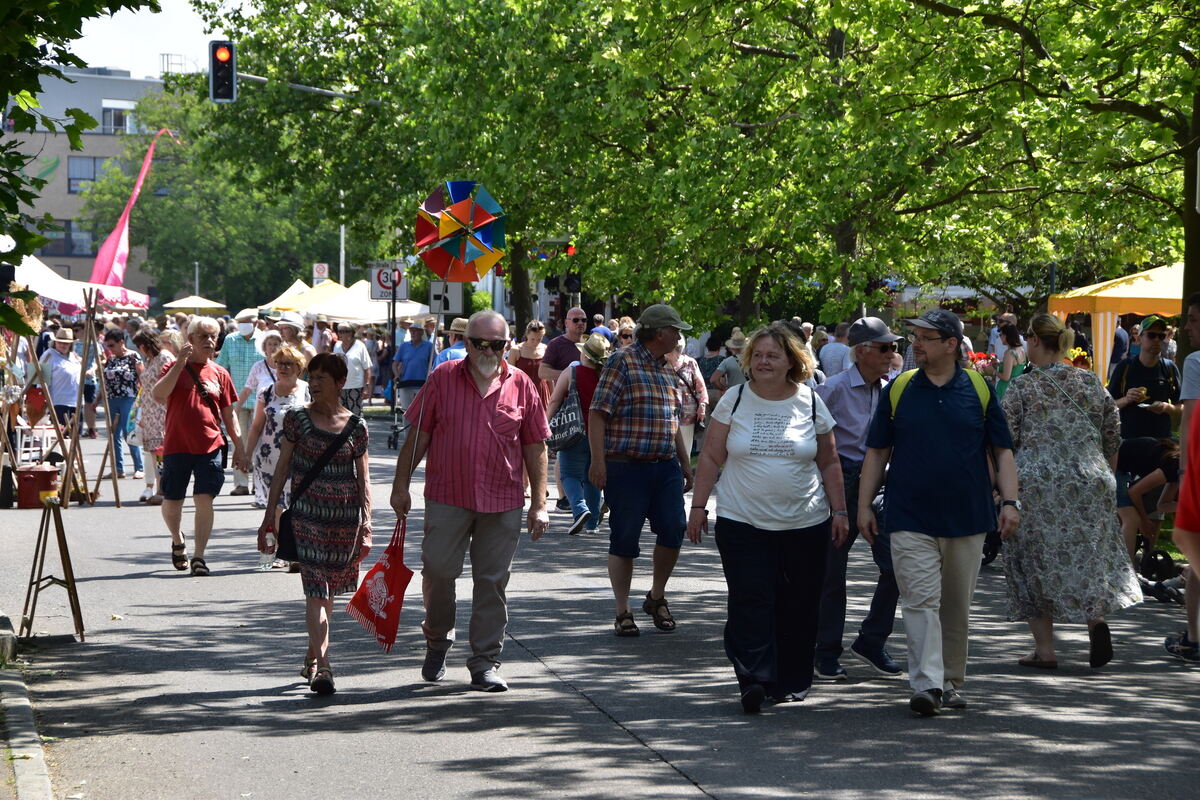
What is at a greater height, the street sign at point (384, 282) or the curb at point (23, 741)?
the street sign at point (384, 282)

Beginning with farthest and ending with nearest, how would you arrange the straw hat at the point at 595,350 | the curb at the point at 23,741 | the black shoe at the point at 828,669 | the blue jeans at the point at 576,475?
the blue jeans at the point at 576,475, the straw hat at the point at 595,350, the black shoe at the point at 828,669, the curb at the point at 23,741

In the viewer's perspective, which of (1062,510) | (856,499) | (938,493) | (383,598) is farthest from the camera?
(1062,510)

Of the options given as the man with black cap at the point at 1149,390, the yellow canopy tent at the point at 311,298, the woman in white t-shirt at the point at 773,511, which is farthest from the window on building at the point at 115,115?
the woman in white t-shirt at the point at 773,511

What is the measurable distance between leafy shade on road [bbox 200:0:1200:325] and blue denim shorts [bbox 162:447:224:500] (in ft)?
15.6

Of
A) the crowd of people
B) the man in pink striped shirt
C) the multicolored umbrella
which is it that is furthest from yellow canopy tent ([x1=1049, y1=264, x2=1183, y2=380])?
the man in pink striped shirt

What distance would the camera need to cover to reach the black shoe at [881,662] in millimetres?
8336

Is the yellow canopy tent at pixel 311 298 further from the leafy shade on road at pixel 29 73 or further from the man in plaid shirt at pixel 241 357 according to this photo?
the leafy shade on road at pixel 29 73

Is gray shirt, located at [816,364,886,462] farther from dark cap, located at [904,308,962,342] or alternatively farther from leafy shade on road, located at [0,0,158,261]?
leafy shade on road, located at [0,0,158,261]

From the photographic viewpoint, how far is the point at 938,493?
7.36m

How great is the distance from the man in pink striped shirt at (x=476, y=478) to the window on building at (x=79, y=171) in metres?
104

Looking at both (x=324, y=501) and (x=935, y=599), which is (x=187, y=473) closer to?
(x=324, y=501)

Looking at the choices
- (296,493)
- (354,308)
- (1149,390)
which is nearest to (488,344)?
(296,493)

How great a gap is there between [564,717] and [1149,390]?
251 inches

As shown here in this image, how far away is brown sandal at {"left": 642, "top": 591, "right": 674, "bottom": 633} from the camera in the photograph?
9.59 m
